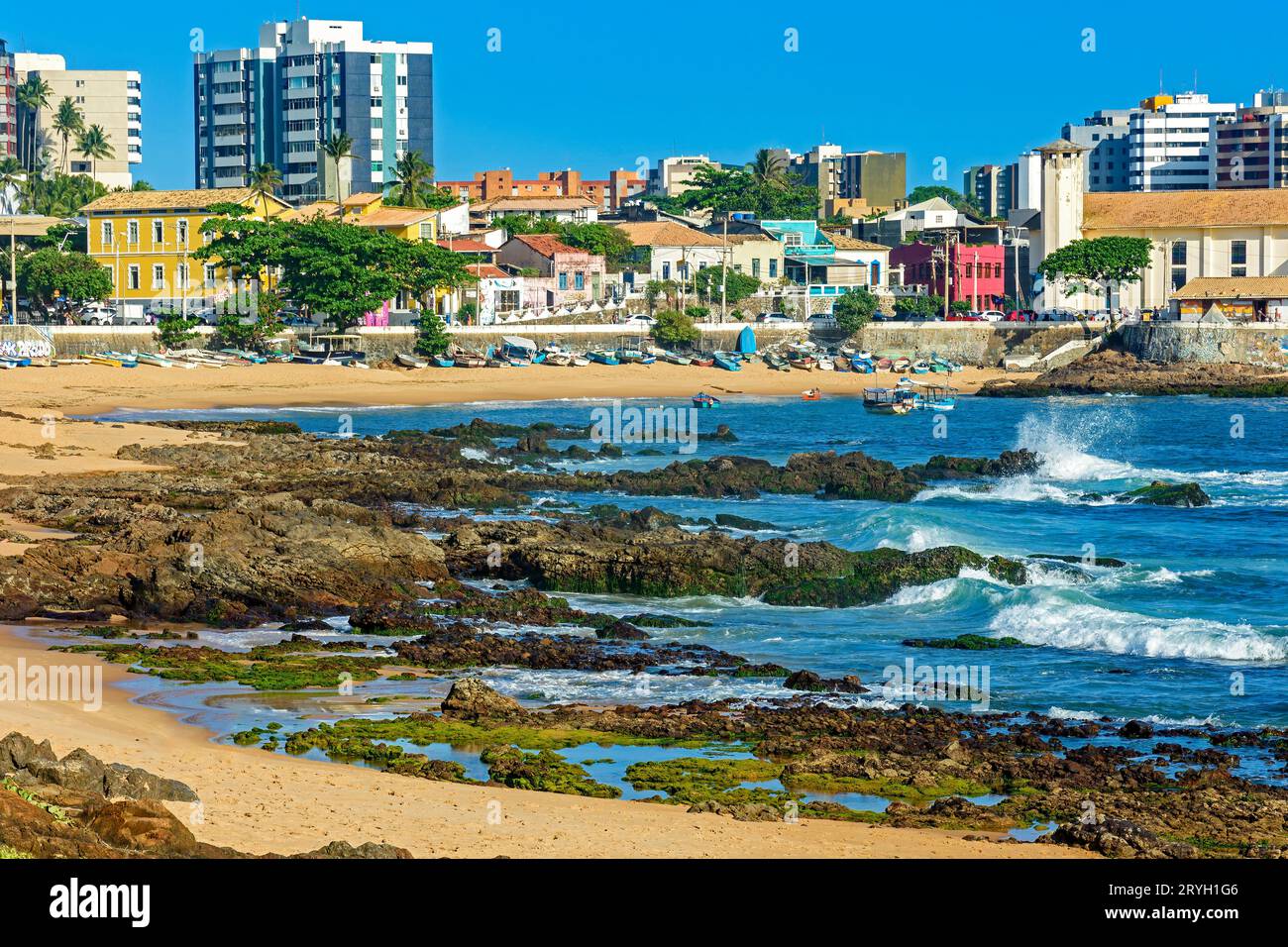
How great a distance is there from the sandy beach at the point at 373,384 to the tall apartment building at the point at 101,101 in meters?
101

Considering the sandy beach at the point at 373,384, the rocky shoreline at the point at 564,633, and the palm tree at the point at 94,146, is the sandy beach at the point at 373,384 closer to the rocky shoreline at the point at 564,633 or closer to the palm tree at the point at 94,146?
the rocky shoreline at the point at 564,633

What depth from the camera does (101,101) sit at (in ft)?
603

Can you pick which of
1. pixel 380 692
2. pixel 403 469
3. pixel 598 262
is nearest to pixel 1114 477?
pixel 403 469

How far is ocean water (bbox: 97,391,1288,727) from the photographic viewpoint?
22.8 m

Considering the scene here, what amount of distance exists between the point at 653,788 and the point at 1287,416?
68.0 metres

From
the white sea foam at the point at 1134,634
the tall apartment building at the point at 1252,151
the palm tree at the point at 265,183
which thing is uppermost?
the tall apartment building at the point at 1252,151

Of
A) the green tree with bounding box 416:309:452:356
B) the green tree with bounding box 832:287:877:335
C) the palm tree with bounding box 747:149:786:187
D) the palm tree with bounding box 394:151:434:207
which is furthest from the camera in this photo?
the palm tree with bounding box 747:149:786:187

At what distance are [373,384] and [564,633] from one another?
5707 centimetres

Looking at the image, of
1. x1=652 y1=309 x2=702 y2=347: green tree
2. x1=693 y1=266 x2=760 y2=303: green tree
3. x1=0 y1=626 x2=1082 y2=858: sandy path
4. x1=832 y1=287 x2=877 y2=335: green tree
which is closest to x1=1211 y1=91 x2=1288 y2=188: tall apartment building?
x1=693 y1=266 x2=760 y2=303: green tree

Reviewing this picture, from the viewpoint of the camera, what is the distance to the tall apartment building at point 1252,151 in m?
180

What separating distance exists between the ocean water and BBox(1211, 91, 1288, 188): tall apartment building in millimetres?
121697

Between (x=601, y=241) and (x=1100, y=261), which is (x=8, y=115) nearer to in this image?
(x=601, y=241)

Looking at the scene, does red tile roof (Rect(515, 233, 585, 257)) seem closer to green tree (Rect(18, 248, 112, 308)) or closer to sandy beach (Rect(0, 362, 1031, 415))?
sandy beach (Rect(0, 362, 1031, 415))

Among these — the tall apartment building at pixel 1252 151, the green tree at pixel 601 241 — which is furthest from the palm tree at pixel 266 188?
the tall apartment building at pixel 1252 151
